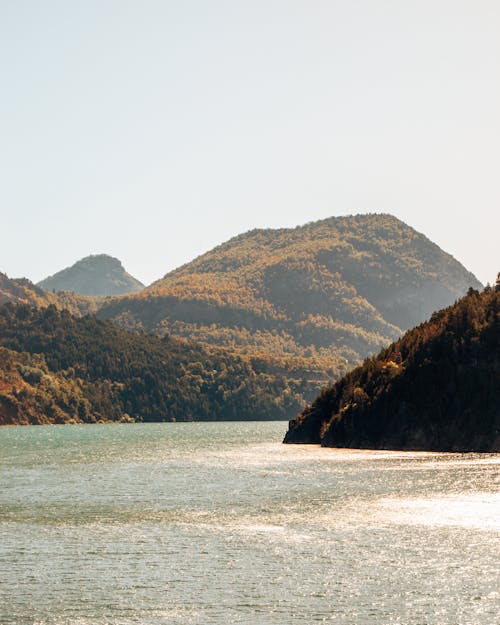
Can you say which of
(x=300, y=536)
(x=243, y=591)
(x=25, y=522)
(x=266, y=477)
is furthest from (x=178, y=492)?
(x=243, y=591)

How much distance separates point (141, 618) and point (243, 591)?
9.58 metres

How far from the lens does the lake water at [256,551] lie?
68750 mm

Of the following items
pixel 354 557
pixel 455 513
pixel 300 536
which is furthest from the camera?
pixel 455 513

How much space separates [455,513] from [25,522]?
1729 inches

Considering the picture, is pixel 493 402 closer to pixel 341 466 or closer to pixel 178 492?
pixel 341 466

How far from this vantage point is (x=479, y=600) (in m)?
70.2

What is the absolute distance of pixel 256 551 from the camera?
298 ft

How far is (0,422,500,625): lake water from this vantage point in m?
68.8

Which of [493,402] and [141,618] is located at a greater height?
[493,402]

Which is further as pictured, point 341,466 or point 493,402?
point 493,402

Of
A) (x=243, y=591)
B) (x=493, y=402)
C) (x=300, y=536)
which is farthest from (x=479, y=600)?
(x=493, y=402)

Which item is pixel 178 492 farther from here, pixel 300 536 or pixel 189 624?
pixel 189 624

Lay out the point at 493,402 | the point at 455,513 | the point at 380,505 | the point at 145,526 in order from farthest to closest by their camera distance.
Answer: the point at 493,402 → the point at 380,505 → the point at 455,513 → the point at 145,526

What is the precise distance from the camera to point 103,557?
88.1 m
